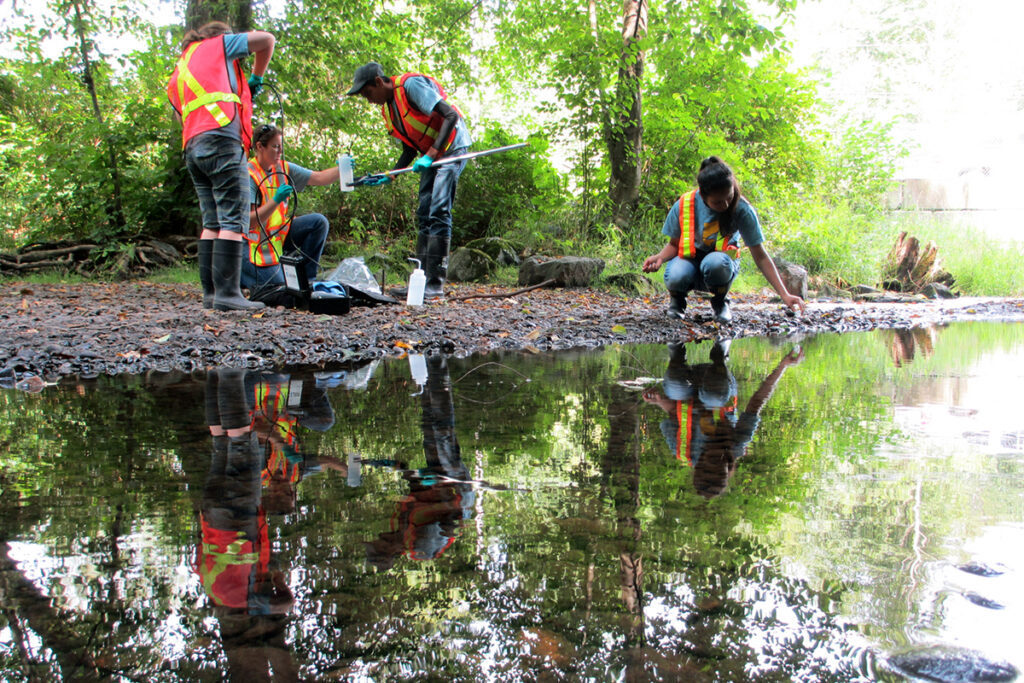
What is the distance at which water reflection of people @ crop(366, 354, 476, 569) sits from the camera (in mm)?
1147

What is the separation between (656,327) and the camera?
5348mm

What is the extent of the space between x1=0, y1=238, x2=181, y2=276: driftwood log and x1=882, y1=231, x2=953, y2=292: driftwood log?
1072 centimetres

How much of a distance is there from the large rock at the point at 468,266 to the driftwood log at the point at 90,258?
136 inches

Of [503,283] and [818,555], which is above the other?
[503,283]

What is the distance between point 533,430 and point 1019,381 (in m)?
2.33

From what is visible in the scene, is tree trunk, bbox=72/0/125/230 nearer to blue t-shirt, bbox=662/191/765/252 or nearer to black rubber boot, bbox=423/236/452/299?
black rubber boot, bbox=423/236/452/299

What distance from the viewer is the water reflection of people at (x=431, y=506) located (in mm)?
1147

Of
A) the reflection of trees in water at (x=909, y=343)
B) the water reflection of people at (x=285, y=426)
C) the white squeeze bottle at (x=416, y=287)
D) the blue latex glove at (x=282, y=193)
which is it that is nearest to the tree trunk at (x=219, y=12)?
the blue latex glove at (x=282, y=193)

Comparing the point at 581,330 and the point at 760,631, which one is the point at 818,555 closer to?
the point at 760,631

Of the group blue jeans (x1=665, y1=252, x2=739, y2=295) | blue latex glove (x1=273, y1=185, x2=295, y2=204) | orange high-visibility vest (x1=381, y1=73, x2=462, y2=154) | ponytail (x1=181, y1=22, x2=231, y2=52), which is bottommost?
blue jeans (x1=665, y1=252, x2=739, y2=295)

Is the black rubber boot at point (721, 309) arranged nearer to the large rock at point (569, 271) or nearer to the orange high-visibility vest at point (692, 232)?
the orange high-visibility vest at point (692, 232)

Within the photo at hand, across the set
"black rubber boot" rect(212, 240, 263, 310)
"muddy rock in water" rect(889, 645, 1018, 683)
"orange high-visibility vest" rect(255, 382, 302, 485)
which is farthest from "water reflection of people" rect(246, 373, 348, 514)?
"black rubber boot" rect(212, 240, 263, 310)

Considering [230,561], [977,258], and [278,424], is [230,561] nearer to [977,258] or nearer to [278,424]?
[278,424]

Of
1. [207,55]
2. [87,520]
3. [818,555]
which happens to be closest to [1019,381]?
[818,555]
